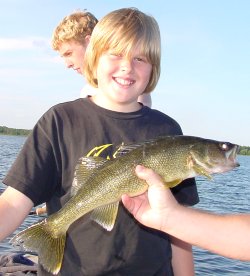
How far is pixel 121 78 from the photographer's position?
A: 378 cm

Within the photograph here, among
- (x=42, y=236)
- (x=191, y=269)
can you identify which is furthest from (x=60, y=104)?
(x=191, y=269)

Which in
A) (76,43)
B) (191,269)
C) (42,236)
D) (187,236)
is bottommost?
(191,269)

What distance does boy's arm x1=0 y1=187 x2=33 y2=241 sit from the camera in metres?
3.36

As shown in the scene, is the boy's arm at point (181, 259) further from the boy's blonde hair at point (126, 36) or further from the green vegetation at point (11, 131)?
the green vegetation at point (11, 131)

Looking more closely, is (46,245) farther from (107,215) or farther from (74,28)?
Answer: (74,28)

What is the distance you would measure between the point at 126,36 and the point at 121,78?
1.11 feet

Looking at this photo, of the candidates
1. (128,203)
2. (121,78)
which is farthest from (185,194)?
(121,78)

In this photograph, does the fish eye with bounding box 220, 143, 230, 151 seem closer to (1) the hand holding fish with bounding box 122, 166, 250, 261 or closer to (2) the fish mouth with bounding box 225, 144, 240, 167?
(2) the fish mouth with bounding box 225, 144, 240, 167

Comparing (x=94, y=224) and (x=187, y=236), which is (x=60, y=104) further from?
(x=187, y=236)

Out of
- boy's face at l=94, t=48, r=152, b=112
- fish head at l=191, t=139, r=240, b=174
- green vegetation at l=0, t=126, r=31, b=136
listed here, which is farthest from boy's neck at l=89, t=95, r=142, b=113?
green vegetation at l=0, t=126, r=31, b=136

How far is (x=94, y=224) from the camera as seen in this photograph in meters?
3.58

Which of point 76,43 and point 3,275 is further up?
point 76,43

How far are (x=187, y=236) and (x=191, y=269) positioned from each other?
1.42 m

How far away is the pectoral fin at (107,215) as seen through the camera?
3.29 m
